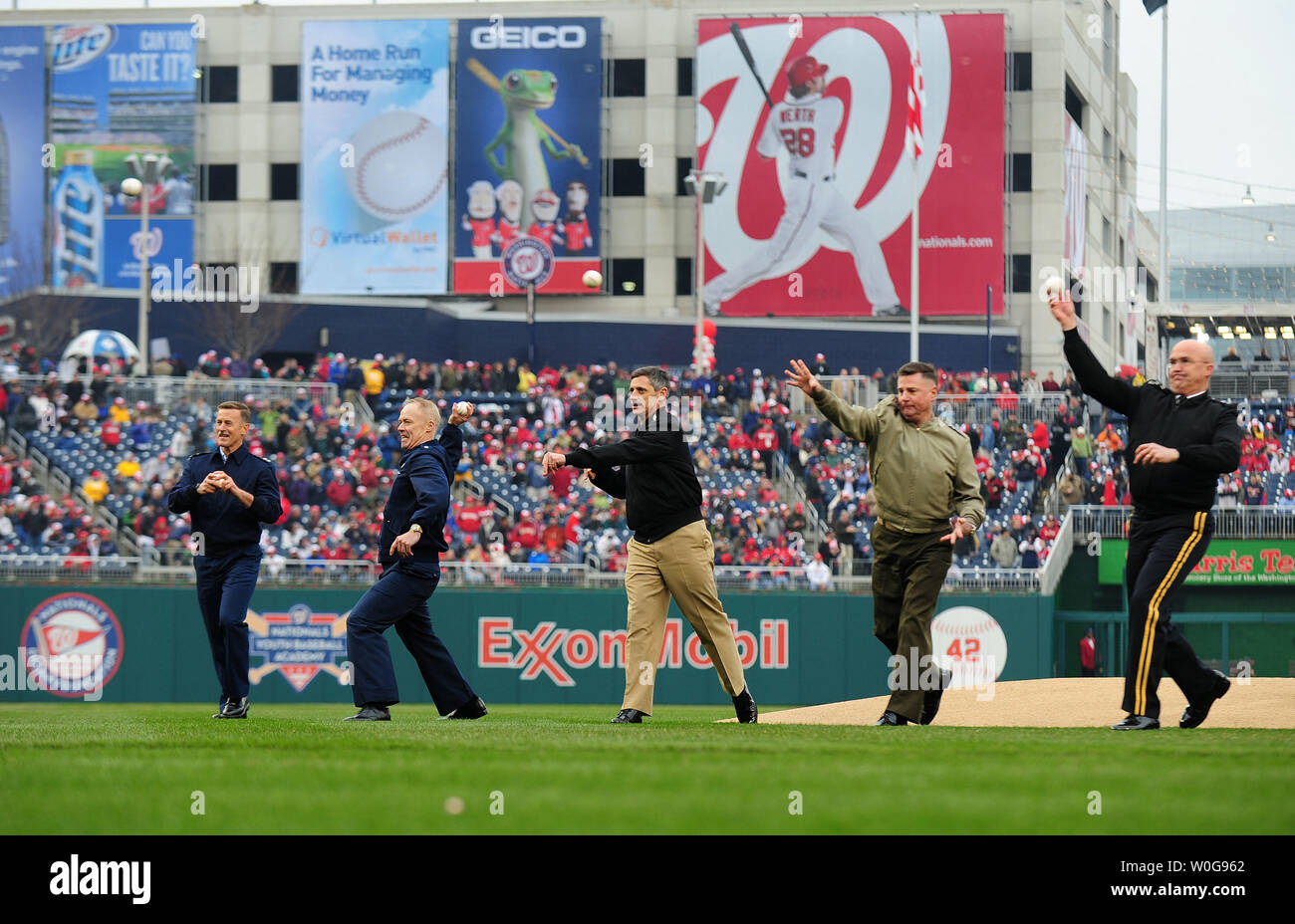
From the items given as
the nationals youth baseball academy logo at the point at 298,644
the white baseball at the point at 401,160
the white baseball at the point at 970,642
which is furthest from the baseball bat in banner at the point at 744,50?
the nationals youth baseball academy logo at the point at 298,644

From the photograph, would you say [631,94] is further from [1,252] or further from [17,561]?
[17,561]

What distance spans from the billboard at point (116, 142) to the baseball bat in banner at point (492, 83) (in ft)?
28.5

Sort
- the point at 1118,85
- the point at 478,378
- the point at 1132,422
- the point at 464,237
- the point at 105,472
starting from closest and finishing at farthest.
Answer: the point at 1132,422 → the point at 105,472 → the point at 478,378 → the point at 464,237 → the point at 1118,85

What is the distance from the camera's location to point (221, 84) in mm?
49812

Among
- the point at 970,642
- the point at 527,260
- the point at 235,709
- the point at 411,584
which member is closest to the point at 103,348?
the point at 527,260

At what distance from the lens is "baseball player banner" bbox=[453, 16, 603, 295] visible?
46.9 m

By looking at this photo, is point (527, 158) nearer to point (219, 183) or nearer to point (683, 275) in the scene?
point (683, 275)

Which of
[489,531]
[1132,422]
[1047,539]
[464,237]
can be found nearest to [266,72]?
[464,237]

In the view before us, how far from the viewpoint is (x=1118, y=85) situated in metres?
56.9

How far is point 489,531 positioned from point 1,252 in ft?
89.1

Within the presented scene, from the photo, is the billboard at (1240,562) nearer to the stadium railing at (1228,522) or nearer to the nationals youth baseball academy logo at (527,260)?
the stadium railing at (1228,522)

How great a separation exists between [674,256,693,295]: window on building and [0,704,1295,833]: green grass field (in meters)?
40.8

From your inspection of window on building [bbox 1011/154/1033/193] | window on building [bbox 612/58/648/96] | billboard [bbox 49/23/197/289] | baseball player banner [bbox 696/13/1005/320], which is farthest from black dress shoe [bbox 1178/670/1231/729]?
billboard [bbox 49/23/197/289]

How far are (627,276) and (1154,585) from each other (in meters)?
40.3
